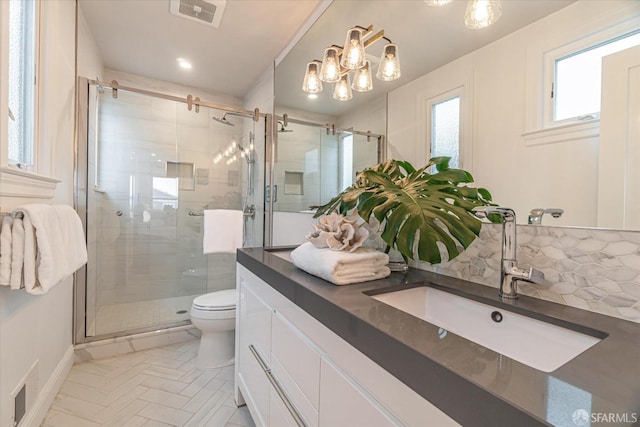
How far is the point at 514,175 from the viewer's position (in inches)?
32.1

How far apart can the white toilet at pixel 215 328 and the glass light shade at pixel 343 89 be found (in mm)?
1456

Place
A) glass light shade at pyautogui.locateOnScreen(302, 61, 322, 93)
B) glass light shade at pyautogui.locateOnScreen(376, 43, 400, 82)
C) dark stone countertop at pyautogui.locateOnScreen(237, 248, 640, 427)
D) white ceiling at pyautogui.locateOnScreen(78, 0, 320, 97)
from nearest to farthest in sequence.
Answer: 1. dark stone countertop at pyautogui.locateOnScreen(237, 248, 640, 427)
2. glass light shade at pyautogui.locateOnScreen(376, 43, 400, 82)
3. glass light shade at pyautogui.locateOnScreen(302, 61, 322, 93)
4. white ceiling at pyautogui.locateOnScreen(78, 0, 320, 97)

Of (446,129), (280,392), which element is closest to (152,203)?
(280,392)

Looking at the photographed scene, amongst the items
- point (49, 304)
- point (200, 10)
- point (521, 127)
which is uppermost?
point (200, 10)

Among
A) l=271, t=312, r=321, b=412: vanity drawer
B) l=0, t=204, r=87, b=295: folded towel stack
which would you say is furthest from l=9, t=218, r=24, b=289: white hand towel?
l=271, t=312, r=321, b=412: vanity drawer

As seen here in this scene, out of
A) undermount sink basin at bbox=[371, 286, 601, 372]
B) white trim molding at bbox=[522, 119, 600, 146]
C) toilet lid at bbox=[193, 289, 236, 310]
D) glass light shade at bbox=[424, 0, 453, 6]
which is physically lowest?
toilet lid at bbox=[193, 289, 236, 310]

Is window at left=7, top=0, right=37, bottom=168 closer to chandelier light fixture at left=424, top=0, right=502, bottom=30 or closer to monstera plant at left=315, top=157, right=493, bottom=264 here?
monstera plant at left=315, top=157, right=493, bottom=264

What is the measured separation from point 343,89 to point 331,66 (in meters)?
0.14

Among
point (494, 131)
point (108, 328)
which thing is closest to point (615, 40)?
point (494, 131)

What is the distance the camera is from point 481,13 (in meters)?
0.89

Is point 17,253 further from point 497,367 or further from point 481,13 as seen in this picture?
point 481,13

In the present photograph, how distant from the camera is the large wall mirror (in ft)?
2.14

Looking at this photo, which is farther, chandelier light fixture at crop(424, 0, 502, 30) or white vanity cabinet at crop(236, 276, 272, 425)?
white vanity cabinet at crop(236, 276, 272, 425)

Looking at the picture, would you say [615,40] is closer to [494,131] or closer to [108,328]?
[494,131]
